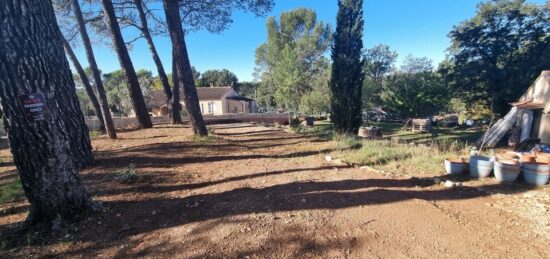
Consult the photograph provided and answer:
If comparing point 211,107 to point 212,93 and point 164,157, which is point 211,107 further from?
point 164,157

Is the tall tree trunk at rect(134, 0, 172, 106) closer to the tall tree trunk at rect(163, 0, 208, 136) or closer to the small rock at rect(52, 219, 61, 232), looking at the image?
the tall tree trunk at rect(163, 0, 208, 136)

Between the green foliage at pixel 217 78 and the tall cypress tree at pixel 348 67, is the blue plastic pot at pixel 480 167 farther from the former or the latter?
the green foliage at pixel 217 78

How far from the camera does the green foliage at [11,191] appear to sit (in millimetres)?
3215

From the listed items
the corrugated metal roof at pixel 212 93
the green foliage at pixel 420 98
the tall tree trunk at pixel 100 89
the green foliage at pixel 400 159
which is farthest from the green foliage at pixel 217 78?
the green foliage at pixel 400 159

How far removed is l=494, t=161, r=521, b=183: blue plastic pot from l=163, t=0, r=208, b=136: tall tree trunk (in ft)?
23.4

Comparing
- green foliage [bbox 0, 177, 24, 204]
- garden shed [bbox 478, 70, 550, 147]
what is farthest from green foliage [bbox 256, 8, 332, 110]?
green foliage [bbox 0, 177, 24, 204]

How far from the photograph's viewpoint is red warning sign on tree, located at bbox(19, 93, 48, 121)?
223cm

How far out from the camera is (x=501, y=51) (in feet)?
57.1

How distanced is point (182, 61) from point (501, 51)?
21.4 meters

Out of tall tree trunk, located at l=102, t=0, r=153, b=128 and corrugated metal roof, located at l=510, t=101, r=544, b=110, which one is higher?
tall tree trunk, located at l=102, t=0, r=153, b=128

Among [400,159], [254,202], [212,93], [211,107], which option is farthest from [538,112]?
[212,93]

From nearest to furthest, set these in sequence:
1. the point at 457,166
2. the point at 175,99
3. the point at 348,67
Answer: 1. the point at 457,166
2. the point at 348,67
3. the point at 175,99

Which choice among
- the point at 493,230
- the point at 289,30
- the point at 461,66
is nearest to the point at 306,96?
the point at 289,30

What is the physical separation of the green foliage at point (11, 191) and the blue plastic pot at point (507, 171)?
7041mm
